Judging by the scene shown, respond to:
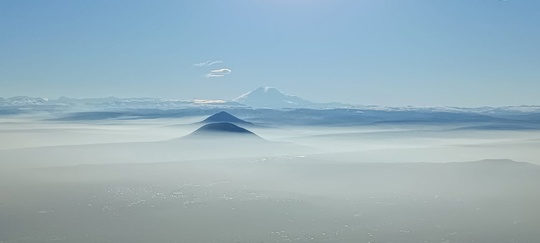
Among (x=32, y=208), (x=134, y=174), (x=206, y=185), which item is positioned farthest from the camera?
(x=134, y=174)

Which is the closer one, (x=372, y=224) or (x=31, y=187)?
(x=372, y=224)

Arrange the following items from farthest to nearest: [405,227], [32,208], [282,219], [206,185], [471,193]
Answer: [206,185] < [471,193] < [32,208] < [282,219] < [405,227]

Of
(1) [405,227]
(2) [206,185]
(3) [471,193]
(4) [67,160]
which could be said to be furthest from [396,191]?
(4) [67,160]

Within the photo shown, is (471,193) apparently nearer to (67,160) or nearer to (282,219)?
(282,219)

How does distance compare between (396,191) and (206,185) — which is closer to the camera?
(396,191)

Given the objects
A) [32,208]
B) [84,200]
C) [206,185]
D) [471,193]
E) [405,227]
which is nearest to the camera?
[405,227]

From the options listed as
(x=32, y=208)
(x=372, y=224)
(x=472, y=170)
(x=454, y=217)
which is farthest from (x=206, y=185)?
(x=472, y=170)

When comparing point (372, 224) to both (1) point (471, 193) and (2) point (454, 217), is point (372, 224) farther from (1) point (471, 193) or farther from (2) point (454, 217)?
(1) point (471, 193)

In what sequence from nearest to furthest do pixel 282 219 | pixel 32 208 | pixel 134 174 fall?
pixel 282 219, pixel 32 208, pixel 134 174
